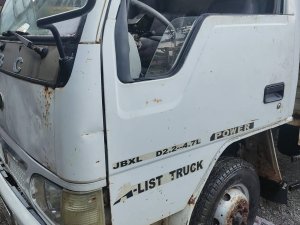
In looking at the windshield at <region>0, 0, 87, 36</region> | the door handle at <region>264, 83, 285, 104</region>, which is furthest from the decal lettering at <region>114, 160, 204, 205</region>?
the windshield at <region>0, 0, 87, 36</region>

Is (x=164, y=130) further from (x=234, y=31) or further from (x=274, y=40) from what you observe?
(x=274, y=40)

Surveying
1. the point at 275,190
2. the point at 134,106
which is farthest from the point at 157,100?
the point at 275,190

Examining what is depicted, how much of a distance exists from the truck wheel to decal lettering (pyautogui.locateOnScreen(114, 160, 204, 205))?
0.28 m

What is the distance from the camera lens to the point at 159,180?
6.17 feet

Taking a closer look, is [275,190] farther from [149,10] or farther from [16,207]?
[16,207]

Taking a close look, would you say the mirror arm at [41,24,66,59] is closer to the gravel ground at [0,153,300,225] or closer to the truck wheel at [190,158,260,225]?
the truck wheel at [190,158,260,225]

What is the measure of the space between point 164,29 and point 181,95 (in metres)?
0.65

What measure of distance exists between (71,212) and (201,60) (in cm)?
99

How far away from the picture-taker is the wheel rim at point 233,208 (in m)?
2.35

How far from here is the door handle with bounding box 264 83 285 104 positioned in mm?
2361

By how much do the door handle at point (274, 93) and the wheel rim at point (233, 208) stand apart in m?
0.62

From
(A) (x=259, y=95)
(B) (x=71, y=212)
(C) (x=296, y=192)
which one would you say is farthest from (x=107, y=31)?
(C) (x=296, y=192)

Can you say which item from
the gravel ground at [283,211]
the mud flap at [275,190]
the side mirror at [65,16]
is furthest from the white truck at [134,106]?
the gravel ground at [283,211]

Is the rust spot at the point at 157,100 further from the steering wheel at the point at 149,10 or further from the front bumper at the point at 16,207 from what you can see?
the front bumper at the point at 16,207
